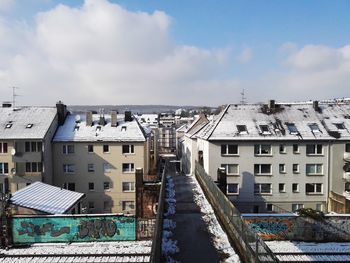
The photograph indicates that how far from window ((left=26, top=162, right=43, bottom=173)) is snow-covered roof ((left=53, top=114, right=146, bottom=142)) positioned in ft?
12.4

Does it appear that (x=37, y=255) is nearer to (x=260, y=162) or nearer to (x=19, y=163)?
(x=19, y=163)

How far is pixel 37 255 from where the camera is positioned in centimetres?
1677

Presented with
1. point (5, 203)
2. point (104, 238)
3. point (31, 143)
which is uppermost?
point (31, 143)

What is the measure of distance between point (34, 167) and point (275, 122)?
2396 centimetres

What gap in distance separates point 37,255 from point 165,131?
83059mm

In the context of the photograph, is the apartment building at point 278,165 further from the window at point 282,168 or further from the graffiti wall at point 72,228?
the graffiti wall at point 72,228

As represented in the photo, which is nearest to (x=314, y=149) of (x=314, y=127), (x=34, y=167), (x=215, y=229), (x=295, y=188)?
(x=314, y=127)

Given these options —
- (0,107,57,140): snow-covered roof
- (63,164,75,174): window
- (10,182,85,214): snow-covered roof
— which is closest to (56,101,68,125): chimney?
(0,107,57,140): snow-covered roof

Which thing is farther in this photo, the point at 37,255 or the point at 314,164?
the point at 314,164

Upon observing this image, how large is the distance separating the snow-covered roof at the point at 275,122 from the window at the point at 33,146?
52.3 feet

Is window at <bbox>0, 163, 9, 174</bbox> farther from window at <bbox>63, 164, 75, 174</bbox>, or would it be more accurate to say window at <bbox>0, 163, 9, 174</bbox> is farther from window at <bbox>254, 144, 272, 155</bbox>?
window at <bbox>254, 144, 272, 155</bbox>

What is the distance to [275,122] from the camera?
33.6 metres

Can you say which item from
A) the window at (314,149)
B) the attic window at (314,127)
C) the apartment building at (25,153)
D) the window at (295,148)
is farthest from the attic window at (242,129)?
the apartment building at (25,153)

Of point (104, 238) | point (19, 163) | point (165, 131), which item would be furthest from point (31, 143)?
point (165, 131)
